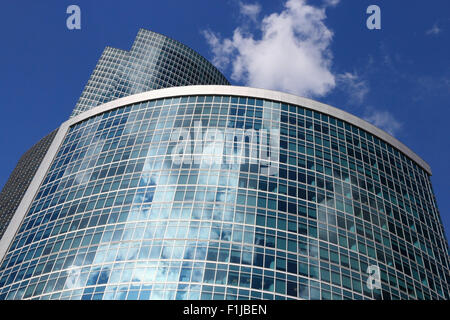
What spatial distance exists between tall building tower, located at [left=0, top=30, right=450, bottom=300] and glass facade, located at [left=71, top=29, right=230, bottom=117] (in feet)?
254

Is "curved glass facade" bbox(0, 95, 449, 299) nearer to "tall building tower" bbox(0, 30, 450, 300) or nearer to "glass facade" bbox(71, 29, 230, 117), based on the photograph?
"tall building tower" bbox(0, 30, 450, 300)

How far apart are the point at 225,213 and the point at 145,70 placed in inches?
4585

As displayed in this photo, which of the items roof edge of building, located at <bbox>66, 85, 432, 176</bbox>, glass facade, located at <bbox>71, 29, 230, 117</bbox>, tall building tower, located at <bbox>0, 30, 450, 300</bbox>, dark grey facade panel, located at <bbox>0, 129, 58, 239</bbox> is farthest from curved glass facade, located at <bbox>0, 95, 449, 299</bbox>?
glass facade, located at <bbox>71, 29, 230, 117</bbox>

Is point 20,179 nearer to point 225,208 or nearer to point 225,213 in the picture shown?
point 225,208

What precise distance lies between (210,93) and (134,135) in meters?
13.7

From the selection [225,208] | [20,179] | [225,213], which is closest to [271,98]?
[225,208]

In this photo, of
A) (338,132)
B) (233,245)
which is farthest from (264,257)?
(338,132)

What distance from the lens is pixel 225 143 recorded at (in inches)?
2800

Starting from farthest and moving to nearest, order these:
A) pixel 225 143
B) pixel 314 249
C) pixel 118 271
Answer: pixel 225 143 < pixel 314 249 < pixel 118 271

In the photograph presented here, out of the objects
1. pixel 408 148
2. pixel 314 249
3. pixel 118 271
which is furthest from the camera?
pixel 408 148
